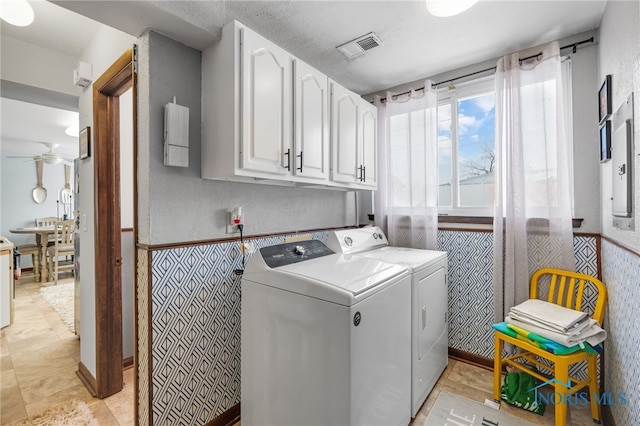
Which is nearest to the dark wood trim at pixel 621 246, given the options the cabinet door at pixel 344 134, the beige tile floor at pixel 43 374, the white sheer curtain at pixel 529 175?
the white sheer curtain at pixel 529 175

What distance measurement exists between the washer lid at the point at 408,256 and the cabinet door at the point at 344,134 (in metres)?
0.60

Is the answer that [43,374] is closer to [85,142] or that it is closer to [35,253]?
[85,142]

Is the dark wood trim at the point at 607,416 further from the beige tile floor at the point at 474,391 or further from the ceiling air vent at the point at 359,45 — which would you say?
the ceiling air vent at the point at 359,45

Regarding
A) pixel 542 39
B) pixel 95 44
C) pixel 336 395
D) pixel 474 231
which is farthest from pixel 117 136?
pixel 542 39

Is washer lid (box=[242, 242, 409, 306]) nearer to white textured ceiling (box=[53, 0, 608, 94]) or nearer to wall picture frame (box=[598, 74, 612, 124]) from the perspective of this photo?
white textured ceiling (box=[53, 0, 608, 94])

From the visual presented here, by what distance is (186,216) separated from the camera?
5.14 ft

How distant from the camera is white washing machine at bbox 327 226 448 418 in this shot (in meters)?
1.73

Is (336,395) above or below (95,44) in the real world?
below

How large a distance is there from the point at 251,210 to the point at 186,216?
0.43m

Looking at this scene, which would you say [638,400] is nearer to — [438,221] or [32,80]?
[438,221]

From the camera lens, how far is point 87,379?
2.08m

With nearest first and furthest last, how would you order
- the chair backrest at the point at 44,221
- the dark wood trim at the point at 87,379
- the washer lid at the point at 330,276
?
the washer lid at the point at 330,276, the dark wood trim at the point at 87,379, the chair backrest at the point at 44,221

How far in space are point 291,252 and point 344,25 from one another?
4.59 feet

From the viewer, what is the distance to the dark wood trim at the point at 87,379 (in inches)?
78.0
